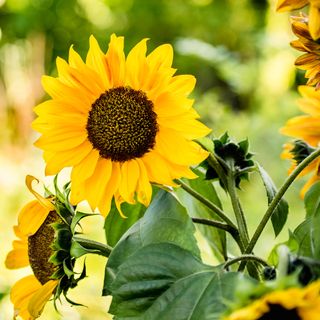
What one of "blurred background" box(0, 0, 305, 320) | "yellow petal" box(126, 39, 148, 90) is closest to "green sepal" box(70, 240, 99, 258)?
"yellow petal" box(126, 39, 148, 90)

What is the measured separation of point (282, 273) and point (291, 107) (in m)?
1.90

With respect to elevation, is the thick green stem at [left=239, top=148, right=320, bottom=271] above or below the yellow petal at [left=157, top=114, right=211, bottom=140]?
below

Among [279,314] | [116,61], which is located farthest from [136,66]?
[279,314]

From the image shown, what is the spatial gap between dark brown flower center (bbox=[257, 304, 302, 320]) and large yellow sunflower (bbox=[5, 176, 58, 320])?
21 cm

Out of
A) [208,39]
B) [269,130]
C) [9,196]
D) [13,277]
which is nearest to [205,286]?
[13,277]

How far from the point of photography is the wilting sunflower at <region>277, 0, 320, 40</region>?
364 mm

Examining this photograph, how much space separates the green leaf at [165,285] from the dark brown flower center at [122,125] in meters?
0.10

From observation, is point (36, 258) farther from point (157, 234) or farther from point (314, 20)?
point (314, 20)

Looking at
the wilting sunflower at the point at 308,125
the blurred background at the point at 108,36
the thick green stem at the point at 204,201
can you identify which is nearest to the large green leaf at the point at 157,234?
the thick green stem at the point at 204,201

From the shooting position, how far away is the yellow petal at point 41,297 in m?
0.48

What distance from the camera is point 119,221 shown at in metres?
0.56

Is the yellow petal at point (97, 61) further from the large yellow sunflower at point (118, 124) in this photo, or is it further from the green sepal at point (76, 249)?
the green sepal at point (76, 249)

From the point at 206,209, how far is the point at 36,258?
0.43 ft

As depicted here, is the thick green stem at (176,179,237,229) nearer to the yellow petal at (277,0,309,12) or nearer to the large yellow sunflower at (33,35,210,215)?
the large yellow sunflower at (33,35,210,215)
